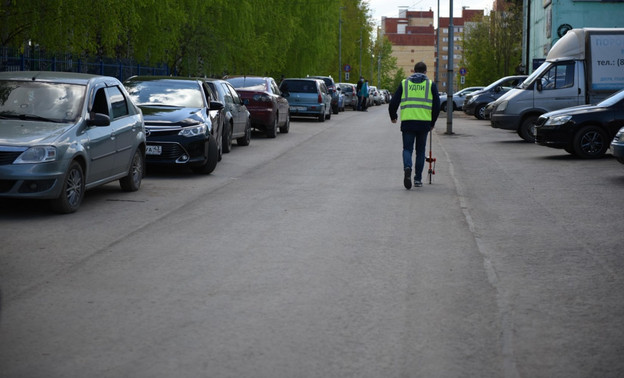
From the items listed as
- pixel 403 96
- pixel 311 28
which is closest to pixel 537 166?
pixel 403 96

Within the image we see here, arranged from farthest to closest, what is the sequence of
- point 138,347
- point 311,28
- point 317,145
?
point 311,28 → point 317,145 → point 138,347

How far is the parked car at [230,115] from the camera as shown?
2019 centimetres

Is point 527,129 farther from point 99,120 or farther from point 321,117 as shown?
point 99,120

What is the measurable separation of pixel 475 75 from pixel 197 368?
77308mm

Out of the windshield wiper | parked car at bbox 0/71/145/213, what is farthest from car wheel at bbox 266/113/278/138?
the windshield wiper

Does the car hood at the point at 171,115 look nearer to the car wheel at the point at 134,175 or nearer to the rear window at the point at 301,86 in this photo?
the car wheel at the point at 134,175

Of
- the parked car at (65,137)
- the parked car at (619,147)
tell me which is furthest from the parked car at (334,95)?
the parked car at (65,137)

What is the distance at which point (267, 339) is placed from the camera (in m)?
5.62

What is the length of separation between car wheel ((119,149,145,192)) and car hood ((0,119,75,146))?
1.99 m

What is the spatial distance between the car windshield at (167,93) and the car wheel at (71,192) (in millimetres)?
5416

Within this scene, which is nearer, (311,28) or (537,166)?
(537,166)

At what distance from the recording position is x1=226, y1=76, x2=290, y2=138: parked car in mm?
26547

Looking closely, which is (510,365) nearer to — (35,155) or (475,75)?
(35,155)

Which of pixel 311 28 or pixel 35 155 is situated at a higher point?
pixel 311 28
